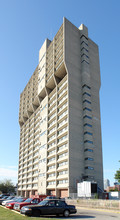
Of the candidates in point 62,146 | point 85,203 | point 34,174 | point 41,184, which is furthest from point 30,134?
point 85,203

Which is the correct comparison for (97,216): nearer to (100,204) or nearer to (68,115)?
Result: (100,204)

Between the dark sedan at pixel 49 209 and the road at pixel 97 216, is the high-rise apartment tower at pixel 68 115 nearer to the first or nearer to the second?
the road at pixel 97 216

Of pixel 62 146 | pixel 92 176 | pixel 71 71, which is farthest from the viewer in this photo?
pixel 71 71

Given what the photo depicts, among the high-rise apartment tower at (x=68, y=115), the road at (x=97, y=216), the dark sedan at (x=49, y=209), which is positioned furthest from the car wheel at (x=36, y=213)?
the high-rise apartment tower at (x=68, y=115)

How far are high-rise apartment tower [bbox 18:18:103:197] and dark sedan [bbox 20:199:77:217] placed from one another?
107 ft

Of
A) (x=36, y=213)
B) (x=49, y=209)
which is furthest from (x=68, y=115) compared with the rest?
(x=36, y=213)

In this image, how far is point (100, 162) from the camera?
193 ft

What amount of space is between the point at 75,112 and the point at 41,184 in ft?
88.0

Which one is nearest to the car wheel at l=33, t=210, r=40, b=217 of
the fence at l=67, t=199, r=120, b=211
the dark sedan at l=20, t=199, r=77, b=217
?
→ the dark sedan at l=20, t=199, r=77, b=217

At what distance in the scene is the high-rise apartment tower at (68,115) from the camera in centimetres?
5494

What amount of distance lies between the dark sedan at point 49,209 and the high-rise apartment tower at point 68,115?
107ft

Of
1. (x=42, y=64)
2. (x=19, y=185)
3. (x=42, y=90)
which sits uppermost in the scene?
(x=42, y=64)

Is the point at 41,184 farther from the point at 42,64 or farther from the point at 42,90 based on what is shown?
the point at 42,64

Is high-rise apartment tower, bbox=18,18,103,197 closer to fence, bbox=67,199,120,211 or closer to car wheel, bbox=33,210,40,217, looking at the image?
fence, bbox=67,199,120,211
